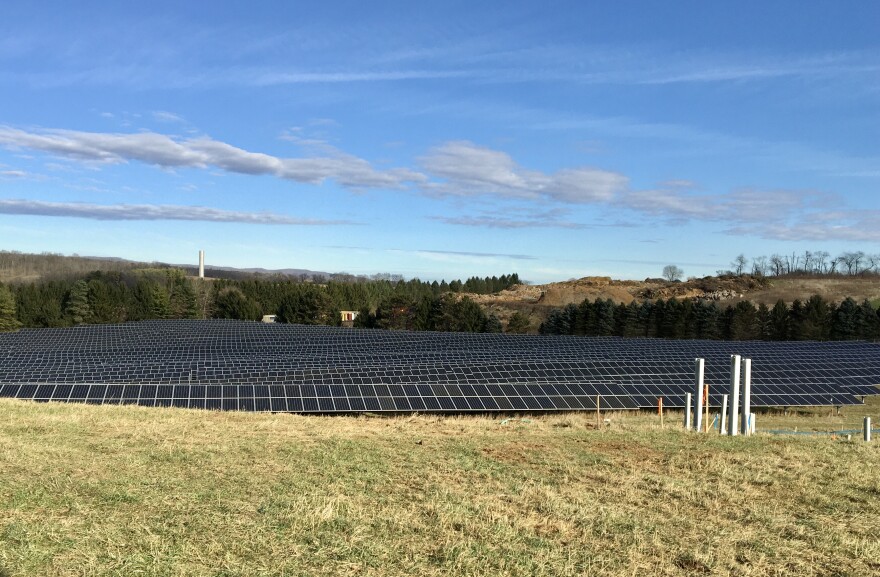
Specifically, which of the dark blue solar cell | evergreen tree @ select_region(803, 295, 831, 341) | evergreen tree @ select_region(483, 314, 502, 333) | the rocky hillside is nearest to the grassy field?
the dark blue solar cell

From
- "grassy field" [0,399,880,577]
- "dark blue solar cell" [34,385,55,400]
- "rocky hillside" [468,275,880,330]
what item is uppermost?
"rocky hillside" [468,275,880,330]

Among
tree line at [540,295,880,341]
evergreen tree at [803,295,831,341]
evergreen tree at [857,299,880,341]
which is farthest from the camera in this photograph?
evergreen tree at [803,295,831,341]

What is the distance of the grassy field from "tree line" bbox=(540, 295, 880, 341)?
180ft

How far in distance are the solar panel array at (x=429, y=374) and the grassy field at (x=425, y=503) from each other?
9.76 metres

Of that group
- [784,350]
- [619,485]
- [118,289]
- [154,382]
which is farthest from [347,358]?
[118,289]

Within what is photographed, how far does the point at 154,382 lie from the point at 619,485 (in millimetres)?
22706

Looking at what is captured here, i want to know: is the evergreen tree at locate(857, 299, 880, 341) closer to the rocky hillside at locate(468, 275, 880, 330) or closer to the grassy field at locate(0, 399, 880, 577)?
the rocky hillside at locate(468, 275, 880, 330)

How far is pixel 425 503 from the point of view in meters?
9.41

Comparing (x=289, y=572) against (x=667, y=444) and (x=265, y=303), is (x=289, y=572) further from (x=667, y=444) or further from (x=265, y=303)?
(x=265, y=303)

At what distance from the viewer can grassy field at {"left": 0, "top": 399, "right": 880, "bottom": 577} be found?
727 centimetres

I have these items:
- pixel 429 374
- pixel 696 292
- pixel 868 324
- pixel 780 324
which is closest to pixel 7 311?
pixel 429 374

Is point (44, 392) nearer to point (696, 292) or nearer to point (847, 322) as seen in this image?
point (847, 322)

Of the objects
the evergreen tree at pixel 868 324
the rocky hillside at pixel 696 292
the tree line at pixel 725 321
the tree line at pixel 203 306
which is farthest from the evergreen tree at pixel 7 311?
the evergreen tree at pixel 868 324

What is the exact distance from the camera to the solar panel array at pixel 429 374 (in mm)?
25391
